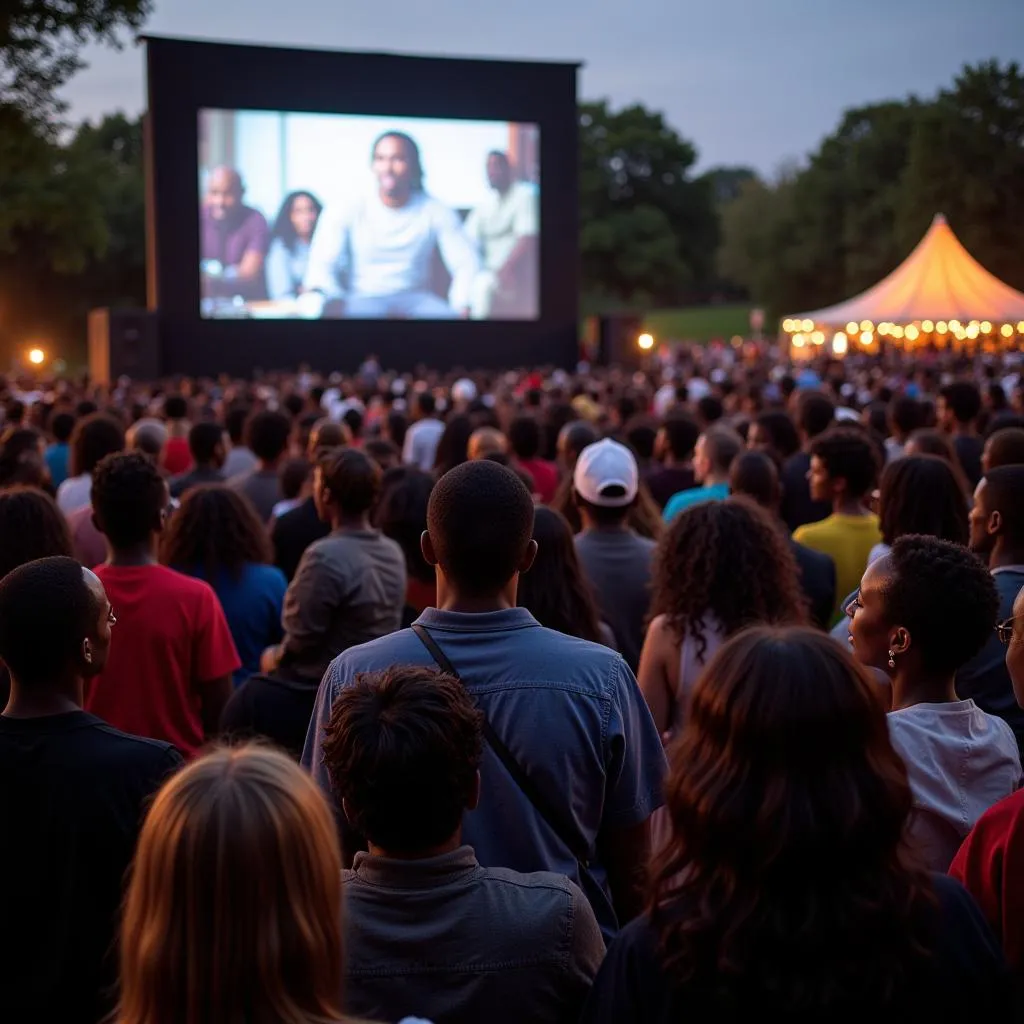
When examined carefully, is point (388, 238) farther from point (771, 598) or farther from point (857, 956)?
point (857, 956)

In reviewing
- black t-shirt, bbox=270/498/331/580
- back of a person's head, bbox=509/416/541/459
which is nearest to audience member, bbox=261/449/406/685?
black t-shirt, bbox=270/498/331/580

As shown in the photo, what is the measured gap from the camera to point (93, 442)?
6605 mm

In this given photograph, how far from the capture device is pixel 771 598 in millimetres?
3674

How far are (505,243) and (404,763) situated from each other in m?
26.8

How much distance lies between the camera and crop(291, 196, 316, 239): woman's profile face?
2542 cm

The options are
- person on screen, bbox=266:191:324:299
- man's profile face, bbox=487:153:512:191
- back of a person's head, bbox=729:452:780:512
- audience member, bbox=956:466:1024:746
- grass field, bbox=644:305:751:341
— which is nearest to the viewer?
audience member, bbox=956:466:1024:746

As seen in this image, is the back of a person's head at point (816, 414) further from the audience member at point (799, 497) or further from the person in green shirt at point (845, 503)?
the person in green shirt at point (845, 503)

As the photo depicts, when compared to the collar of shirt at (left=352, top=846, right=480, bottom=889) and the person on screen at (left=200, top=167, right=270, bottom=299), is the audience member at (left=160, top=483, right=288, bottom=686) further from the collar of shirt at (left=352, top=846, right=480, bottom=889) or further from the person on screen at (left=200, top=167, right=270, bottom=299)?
the person on screen at (left=200, top=167, right=270, bottom=299)

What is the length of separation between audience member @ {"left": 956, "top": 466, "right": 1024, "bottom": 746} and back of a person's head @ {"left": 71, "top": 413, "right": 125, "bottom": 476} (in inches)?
169

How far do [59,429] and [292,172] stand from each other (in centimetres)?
1815

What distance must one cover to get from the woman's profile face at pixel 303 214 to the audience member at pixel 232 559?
21.6 meters

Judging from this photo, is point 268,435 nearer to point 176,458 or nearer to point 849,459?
point 176,458

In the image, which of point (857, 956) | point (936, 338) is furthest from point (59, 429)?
point (936, 338)

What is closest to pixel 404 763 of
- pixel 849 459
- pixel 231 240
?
pixel 849 459
